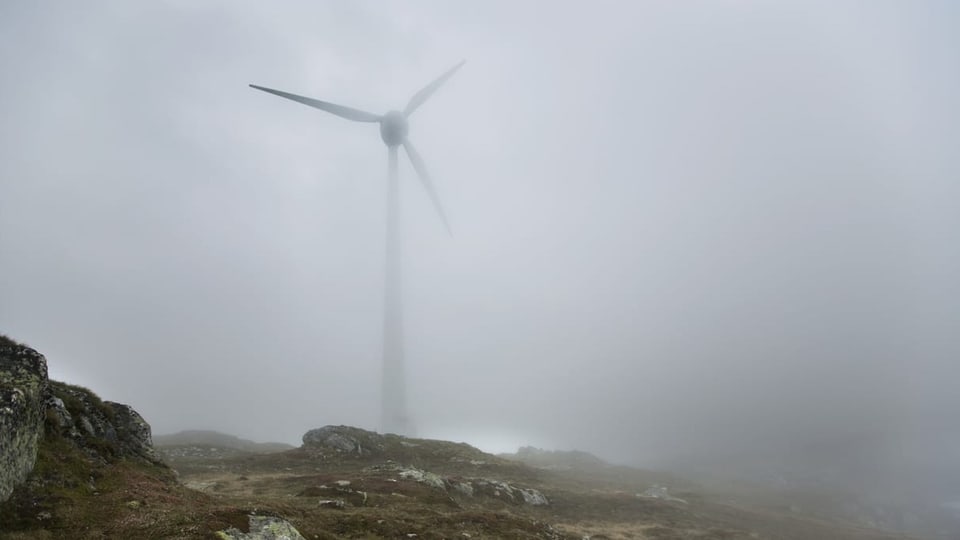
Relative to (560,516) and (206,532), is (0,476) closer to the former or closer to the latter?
(206,532)

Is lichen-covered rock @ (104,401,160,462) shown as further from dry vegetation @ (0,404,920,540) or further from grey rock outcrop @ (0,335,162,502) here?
dry vegetation @ (0,404,920,540)

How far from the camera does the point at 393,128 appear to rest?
414 feet

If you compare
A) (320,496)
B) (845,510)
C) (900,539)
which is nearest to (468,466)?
(320,496)

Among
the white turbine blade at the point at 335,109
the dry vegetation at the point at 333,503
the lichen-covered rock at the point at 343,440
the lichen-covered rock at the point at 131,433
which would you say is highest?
the white turbine blade at the point at 335,109

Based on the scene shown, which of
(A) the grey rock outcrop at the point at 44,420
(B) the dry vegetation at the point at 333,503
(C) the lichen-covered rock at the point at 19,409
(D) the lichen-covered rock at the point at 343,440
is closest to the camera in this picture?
(C) the lichen-covered rock at the point at 19,409

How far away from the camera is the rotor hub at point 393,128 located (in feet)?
413

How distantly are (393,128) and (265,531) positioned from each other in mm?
117203

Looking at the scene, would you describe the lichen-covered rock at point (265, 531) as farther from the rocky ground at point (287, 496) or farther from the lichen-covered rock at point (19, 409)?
the lichen-covered rock at point (19, 409)

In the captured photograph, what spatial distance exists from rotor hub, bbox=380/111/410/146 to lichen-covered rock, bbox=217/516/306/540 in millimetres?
114879

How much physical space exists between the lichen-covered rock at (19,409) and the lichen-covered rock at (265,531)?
867 cm

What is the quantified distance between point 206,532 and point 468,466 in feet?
197

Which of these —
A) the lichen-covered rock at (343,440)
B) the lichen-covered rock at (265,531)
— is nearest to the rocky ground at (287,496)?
the lichen-covered rock at (265,531)

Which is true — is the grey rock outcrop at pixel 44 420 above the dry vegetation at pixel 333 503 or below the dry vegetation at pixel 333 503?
above

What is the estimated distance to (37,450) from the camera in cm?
2205
